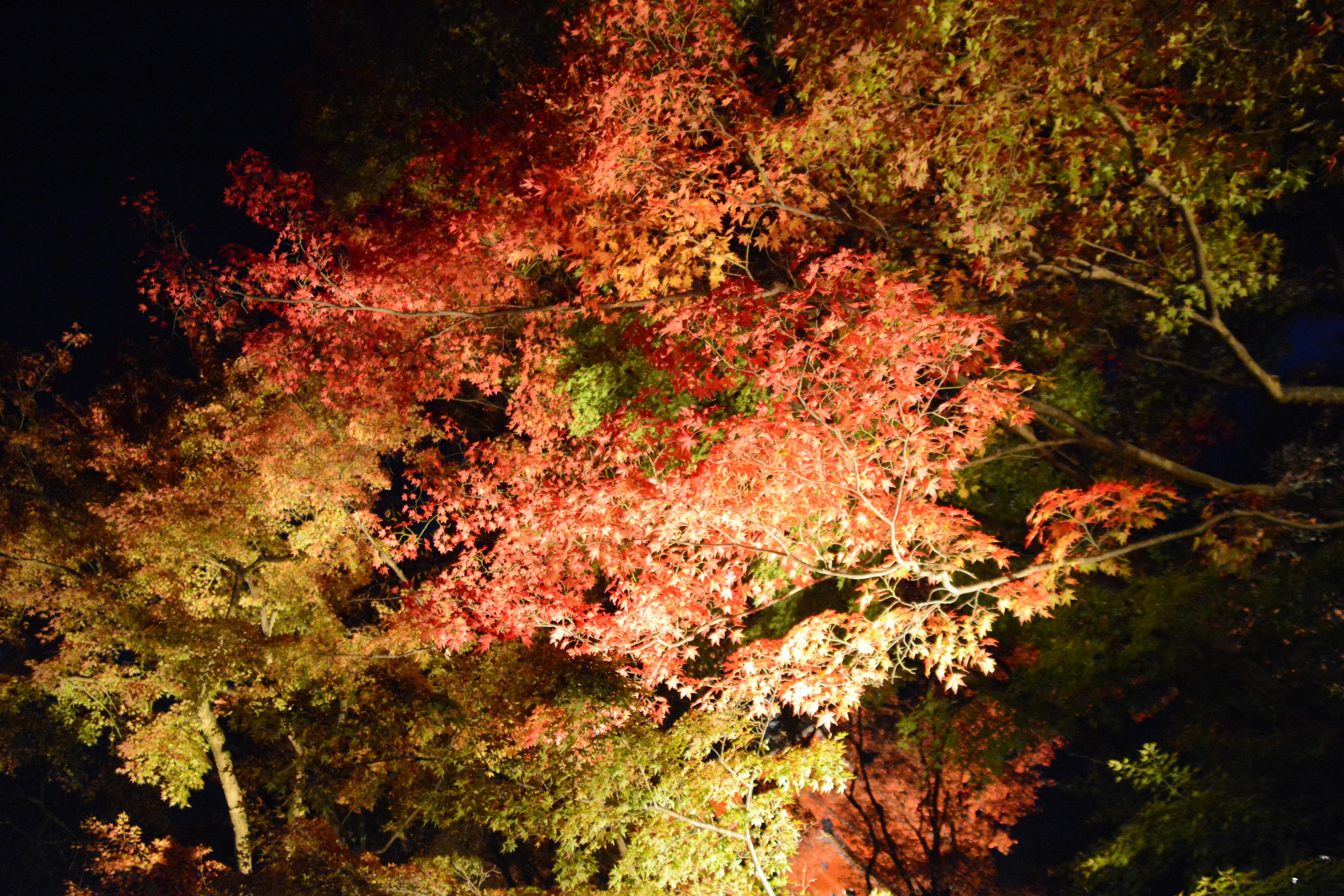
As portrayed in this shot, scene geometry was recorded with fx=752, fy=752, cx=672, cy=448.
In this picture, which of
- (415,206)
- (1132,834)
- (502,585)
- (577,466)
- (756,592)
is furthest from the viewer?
(415,206)

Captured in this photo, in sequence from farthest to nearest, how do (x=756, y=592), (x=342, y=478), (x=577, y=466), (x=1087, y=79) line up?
(x=342, y=478) < (x=577, y=466) < (x=756, y=592) < (x=1087, y=79)

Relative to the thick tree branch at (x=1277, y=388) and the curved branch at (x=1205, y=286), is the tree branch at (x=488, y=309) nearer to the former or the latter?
the curved branch at (x=1205, y=286)

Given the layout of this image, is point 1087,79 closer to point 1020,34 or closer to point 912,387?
point 1020,34

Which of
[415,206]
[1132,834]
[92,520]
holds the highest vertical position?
[415,206]

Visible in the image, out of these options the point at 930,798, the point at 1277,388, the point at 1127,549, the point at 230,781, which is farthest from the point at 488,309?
the point at 230,781

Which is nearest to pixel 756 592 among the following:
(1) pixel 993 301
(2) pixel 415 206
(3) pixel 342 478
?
(1) pixel 993 301

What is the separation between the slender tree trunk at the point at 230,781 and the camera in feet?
33.1

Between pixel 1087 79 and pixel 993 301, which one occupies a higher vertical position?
pixel 1087 79

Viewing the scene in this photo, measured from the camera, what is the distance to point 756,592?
5.57m

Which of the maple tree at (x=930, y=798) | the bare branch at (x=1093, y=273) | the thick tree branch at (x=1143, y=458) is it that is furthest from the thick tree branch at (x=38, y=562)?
the bare branch at (x=1093, y=273)

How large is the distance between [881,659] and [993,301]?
2.87 meters

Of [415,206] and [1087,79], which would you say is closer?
[1087,79]

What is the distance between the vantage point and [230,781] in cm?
1074

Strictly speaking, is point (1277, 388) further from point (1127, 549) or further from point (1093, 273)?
point (1127, 549)
